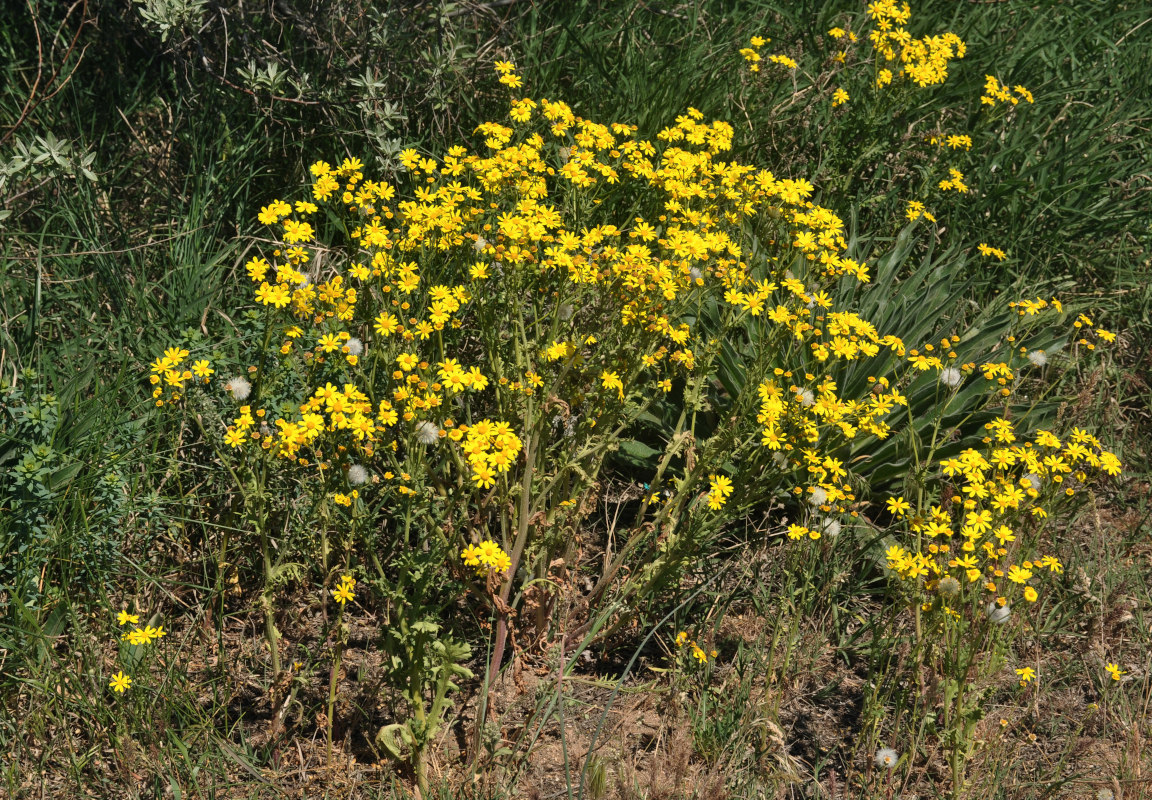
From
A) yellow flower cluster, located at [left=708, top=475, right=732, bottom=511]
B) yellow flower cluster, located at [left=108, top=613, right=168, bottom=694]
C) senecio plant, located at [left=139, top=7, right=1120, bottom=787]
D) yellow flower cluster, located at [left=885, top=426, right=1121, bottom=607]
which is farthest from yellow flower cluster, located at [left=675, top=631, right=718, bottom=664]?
yellow flower cluster, located at [left=108, top=613, right=168, bottom=694]

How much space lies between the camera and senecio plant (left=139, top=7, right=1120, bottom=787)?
8.03 feet

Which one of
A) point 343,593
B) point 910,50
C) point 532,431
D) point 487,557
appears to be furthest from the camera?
point 910,50

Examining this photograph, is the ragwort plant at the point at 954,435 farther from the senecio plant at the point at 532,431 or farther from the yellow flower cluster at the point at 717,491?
A: the yellow flower cluster at the point at 717,491

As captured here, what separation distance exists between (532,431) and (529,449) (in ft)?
0.25

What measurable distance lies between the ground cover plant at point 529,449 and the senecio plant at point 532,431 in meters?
0.02

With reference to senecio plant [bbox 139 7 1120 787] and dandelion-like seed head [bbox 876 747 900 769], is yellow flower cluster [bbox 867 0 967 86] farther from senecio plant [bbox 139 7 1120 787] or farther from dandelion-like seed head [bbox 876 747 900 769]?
dandelion-like seed head [bbox 876 747 900 769]

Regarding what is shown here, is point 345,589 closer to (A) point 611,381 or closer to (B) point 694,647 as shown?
(A) point 611,381

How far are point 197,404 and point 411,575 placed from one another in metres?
0.74

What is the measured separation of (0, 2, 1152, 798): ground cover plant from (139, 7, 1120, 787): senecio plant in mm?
19

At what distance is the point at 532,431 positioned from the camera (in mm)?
2662

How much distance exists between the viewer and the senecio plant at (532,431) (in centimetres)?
245

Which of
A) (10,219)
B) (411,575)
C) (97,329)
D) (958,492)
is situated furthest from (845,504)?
(10,219)

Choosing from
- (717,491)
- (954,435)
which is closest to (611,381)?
(717,491)

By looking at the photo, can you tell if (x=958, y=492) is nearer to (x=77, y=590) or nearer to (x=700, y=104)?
(x=700, y=104)
